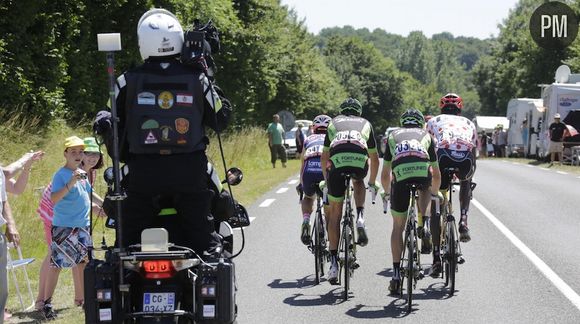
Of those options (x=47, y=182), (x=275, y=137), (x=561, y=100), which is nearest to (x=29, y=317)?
(x=47, y=182)

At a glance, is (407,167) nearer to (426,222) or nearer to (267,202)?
(426,222)

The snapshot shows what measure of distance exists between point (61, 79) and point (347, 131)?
15.6 m

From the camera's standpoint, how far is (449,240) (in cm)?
880

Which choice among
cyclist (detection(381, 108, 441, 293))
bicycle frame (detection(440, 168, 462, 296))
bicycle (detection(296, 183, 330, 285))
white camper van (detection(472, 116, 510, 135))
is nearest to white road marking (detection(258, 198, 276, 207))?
bicycle (detection(296, 183, 330, 285))

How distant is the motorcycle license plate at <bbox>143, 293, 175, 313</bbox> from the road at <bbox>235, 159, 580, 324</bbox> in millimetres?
2348

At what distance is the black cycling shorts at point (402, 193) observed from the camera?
8289 mm

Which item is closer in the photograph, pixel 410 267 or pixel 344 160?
pixel 410 267

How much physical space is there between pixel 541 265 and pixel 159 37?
6.43 metres

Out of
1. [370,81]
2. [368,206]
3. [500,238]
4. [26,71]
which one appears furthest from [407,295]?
[370,81]

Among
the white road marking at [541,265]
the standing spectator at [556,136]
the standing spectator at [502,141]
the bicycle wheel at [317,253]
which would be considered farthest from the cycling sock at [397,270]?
the standing spectator at [502,141]

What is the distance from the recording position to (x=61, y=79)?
22.9 meters

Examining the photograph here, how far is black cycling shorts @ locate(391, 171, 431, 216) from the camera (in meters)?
8.29

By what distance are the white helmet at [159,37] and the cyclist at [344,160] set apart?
136 inches

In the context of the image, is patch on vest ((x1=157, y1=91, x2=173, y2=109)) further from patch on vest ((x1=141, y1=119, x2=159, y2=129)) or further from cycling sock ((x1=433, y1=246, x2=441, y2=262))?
cycling sock ((x1=433, y1=246, x2=441, y2=262))
